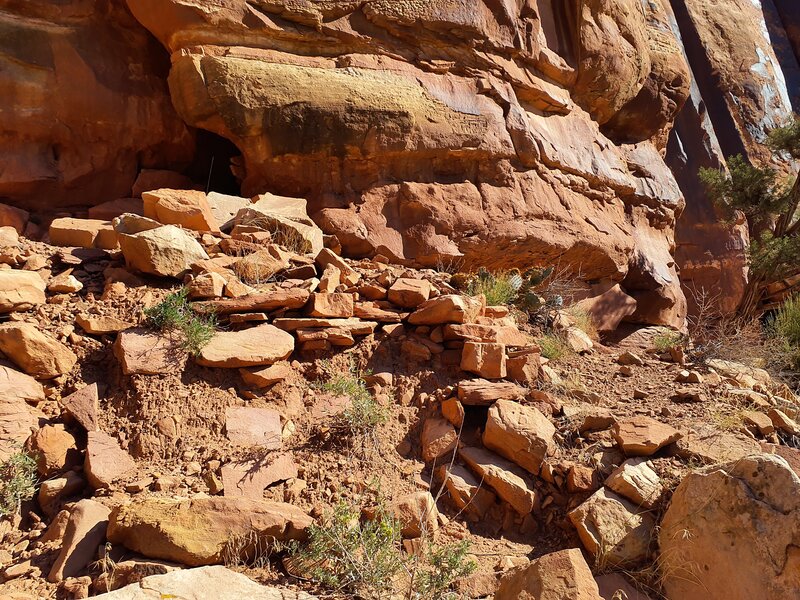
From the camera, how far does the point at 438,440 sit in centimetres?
347

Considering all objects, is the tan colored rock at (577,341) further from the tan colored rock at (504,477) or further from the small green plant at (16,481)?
the small green plant at (16,481)

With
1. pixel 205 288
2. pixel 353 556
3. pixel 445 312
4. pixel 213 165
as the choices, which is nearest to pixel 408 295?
pixel 445 312

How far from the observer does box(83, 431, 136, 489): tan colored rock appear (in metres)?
2.92

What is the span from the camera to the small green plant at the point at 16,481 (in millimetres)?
2775

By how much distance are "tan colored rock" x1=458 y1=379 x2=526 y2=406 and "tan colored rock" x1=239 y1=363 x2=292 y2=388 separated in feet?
3.47

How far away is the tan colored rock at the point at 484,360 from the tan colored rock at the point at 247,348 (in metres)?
1.08

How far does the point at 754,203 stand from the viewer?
9.37 meters

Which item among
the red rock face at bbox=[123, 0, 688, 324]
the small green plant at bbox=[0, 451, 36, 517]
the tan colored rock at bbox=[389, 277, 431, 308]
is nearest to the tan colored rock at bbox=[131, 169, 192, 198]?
the red rock face at bbox=[123, 0, 688, 324]

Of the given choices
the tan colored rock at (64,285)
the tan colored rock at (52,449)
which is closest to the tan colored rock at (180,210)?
the tan colored rock at (64,285)

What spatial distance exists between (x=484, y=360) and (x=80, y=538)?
2.34 m

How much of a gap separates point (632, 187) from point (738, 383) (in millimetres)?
4068

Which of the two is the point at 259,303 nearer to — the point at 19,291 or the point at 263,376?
the point at 263,376

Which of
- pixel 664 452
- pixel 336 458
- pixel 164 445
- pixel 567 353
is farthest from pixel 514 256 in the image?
pixel 164 445

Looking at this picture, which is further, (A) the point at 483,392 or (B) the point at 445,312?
(B) the point at 445,312
